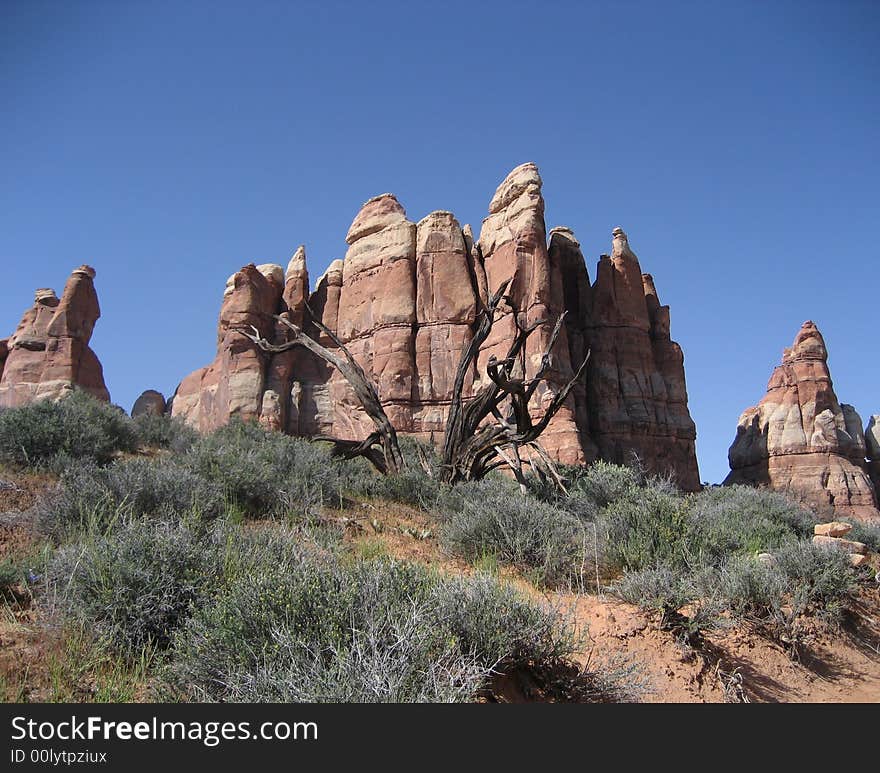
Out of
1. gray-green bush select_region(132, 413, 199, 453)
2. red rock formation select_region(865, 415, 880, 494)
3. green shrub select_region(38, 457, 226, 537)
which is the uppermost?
red rock formation select_region(865, 415, 880, 494)

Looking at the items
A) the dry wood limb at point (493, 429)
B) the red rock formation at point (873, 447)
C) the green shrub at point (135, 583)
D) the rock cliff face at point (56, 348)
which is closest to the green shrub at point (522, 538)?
the green shrub at point (135, 583)

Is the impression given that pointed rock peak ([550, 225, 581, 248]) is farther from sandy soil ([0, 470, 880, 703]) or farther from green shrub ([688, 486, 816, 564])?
sandy soil ([0, 470, 880, 703])

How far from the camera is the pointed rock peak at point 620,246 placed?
40.3 metres

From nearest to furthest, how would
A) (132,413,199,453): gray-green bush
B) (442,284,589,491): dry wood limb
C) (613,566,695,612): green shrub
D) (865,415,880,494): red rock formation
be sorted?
1. (613,566,695,612): green shrub
2. (442,284,589,491): dry wood limb
3. (132,413,199,453): gray-green bush
4. (865,415,880,494): red rock formation

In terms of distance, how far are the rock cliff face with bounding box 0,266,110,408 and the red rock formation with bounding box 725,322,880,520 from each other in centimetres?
4845

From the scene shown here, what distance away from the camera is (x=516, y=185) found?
3559 cm

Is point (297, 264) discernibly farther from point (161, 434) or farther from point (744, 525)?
point (744, 525)

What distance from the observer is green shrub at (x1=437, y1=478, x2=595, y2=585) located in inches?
246

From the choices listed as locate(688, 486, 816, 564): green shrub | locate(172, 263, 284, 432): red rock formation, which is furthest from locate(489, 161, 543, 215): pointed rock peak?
locate(688, 486, 816, 564): green shrub

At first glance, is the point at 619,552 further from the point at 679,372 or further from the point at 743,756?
the point at 679,372

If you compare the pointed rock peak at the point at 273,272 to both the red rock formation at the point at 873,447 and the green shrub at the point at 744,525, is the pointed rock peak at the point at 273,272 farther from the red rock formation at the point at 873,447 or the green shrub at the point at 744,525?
the red rock formation at the point at 873,447

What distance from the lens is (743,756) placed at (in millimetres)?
2869

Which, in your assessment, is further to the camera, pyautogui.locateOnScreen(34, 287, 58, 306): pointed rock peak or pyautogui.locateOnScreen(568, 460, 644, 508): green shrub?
pyautogui.locateOnScreen(34, 287, 58, 306): pointed rock peak

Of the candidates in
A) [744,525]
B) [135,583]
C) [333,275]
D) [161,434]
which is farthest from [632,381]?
[135,583]
